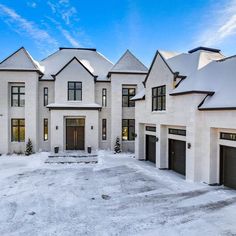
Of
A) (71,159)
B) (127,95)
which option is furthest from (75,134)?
(127,95)

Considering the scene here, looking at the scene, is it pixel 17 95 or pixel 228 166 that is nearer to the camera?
pixel 228 166

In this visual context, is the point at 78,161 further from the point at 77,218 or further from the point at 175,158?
the point at 77,218

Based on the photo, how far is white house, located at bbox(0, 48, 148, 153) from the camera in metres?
19.6

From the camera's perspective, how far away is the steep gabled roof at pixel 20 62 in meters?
19.3

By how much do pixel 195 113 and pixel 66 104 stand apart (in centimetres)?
1232

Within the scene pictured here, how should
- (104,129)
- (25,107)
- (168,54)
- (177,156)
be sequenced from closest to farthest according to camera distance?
(177,156), (168,54), (25,107), (104,129)

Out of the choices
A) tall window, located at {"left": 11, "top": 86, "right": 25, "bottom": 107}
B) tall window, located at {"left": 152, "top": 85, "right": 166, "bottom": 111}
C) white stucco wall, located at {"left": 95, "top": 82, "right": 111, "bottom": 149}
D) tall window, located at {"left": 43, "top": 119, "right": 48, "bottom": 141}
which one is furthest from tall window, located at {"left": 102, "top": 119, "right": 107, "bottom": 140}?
tall window, located at {"left": 11, "top": 86, "right": 25, "bottom": 107}

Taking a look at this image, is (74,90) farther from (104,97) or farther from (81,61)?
(81,61)

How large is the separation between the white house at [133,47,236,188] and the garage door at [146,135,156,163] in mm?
1177

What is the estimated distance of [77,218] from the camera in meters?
7.55

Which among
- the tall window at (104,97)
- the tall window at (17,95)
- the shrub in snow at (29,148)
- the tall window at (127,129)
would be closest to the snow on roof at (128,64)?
the tall window at (104,97)

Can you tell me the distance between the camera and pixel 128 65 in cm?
2105

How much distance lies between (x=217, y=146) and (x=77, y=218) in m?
7.74

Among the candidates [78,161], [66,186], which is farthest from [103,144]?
[66,186]
